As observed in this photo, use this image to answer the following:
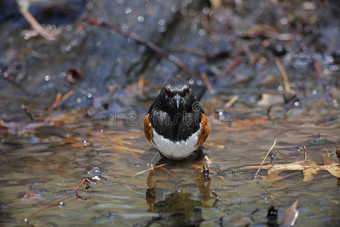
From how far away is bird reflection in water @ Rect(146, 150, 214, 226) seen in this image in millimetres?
2436

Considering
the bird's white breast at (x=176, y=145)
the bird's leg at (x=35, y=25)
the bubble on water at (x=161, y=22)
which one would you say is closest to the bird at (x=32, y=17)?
the bird's leg at (x=35, y=25)

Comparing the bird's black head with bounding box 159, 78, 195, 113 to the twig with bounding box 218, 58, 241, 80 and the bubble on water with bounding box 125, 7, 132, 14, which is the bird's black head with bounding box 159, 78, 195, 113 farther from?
the bubble on water with bounding box 125, 7, 132, 14

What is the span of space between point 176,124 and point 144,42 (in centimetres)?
241

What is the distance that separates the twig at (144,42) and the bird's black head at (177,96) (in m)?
1.98

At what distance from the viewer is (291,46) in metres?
5.46

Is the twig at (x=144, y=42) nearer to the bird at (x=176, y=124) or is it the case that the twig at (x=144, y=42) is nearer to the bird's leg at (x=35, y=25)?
the bird's leg at (x=35, y=25)

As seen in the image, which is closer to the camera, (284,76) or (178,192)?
(178,192)

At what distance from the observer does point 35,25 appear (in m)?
5.52

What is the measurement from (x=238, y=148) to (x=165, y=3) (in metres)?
3.00

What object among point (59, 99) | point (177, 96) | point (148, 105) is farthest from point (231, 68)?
point (177, 96)

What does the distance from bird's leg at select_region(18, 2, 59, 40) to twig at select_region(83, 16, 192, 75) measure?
51 cm

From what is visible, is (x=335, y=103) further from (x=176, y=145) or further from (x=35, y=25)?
(x=35, y=25)

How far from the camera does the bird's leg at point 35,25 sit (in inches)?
216

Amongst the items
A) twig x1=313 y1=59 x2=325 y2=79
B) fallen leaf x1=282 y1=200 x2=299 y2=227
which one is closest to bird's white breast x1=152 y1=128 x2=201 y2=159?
fallen leaf x1=282 y1=200 x2=299 y2=227
